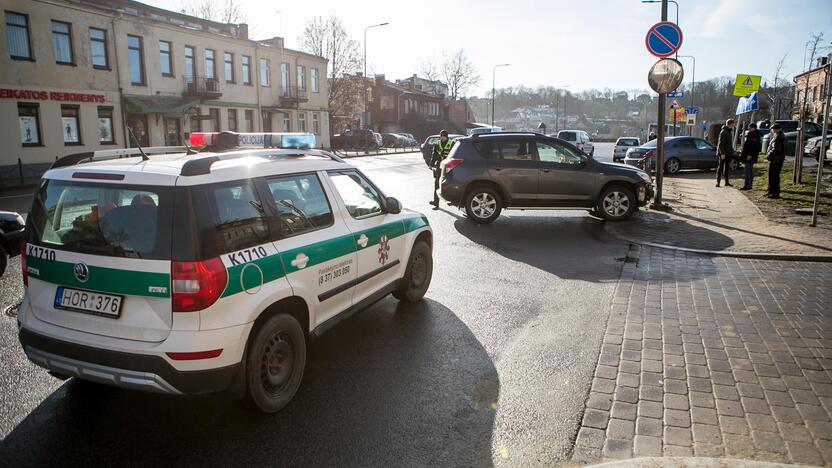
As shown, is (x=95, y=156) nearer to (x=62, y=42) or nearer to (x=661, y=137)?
(x=661, y=137)

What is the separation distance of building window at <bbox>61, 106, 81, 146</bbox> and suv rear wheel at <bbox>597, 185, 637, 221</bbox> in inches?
987

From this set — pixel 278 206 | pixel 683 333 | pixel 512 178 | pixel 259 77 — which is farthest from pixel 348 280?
pixel 259 77

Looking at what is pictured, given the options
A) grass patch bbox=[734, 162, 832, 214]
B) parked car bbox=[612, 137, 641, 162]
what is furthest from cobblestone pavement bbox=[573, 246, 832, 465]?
parked car bbox=[612, 137, 641, 162]

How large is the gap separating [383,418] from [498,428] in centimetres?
76

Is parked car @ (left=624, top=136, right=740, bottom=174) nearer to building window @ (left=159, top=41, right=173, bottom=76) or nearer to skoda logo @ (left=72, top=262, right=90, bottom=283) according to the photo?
skoda logo @ (left=72, top=262, right=90, bottom=283)

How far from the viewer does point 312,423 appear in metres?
3.81

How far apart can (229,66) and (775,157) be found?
3291cm

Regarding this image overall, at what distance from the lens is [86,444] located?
11.5 ft

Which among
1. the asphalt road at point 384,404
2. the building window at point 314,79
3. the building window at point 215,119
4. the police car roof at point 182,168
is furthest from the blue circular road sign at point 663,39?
the building window at point 314,79

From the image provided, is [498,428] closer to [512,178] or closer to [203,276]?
[203,276]

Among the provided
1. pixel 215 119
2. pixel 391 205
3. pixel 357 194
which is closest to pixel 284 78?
pixel 215 119

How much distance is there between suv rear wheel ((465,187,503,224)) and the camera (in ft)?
38.5

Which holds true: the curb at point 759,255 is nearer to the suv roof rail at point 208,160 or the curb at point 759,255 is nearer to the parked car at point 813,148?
the suv roof rail at point 208,160

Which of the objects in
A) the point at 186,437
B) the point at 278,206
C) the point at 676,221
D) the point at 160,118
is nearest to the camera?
the point at 186,437
